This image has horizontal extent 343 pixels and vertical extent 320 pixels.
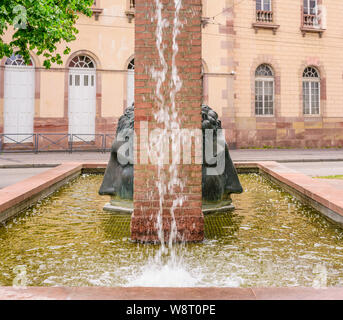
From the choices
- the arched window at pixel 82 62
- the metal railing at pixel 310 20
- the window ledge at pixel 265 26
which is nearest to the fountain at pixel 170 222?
the arched window at pixel 82 62

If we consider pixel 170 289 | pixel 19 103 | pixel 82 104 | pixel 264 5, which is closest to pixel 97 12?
pixel 82 104

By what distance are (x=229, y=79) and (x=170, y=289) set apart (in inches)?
839

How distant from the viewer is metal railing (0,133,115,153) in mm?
19703

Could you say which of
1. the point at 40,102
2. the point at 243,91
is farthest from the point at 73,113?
the point at 243,91

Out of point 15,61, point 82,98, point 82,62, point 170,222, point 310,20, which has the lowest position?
point 170,222

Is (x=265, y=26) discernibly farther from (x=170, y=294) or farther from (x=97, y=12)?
(x=170, y=294)

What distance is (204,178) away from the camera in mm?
5379

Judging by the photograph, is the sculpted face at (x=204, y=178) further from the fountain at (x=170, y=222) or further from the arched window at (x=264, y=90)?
the arched window at (x=264, y=90)

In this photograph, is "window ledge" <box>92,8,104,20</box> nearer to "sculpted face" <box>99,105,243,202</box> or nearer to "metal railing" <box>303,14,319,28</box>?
"metal railing" <box>303,14,319,28</box>

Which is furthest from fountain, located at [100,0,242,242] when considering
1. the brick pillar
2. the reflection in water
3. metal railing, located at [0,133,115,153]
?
metal railing, located at [0,133,115,153]

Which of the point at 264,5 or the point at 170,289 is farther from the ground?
the point at 264,5

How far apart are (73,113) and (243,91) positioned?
31.7 ft

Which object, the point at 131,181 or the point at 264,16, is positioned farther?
the point at 264,16

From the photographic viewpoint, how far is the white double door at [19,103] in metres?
20.0
